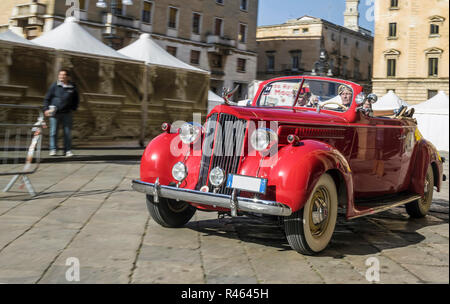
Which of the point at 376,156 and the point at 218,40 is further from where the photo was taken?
the point at 218,40

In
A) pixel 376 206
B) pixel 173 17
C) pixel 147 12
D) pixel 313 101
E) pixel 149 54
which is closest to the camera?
pixel 376 206

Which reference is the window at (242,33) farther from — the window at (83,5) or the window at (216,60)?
the window at (83,5)

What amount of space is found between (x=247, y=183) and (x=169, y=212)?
4.23 feet

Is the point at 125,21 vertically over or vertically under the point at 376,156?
over

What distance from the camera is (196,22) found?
3834 cm

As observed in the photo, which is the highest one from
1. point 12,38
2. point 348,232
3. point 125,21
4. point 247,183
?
point 125,21

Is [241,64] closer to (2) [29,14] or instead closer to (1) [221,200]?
(2) [29,14]

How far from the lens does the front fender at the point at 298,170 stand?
13.0 ft

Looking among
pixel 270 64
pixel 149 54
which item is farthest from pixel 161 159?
pixel 270 64

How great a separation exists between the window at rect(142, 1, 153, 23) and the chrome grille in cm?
3206

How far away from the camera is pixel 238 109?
4445 mm

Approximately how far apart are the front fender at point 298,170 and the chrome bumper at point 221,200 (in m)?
0.14

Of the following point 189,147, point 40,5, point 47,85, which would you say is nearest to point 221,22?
point 40,5

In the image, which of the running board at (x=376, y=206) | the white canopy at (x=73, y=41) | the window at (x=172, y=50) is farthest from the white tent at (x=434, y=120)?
the running board at (x=376, y=206)
